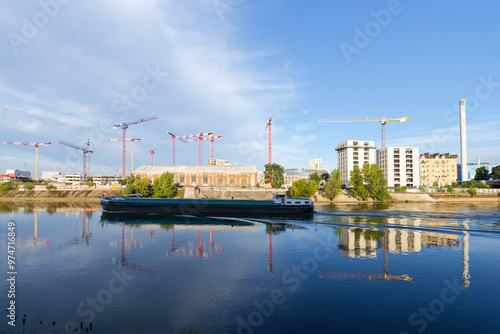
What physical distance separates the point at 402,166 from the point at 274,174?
8853cm

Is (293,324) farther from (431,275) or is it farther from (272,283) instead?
(431,275)

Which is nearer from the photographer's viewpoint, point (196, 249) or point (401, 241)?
point (196, 249)

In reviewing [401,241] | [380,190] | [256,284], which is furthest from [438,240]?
[380,190]

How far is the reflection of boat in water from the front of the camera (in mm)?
76625

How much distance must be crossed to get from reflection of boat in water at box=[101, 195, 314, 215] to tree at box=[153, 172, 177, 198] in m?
31.6

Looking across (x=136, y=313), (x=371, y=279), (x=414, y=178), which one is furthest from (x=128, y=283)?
(x=414, y=178)

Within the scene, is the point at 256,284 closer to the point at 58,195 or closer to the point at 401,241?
the point at 401,241

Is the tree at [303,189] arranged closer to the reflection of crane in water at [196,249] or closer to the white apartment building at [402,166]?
the reflection of crane in water at [196,249]

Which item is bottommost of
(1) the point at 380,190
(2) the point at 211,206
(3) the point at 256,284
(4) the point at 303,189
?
(2) the point at 211,206

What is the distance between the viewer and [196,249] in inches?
1401

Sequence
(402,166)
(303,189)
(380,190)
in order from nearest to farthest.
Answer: (303,189)
(380,190)
(402,166)

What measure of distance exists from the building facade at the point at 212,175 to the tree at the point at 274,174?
767 centimetres

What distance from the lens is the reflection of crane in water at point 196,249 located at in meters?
33.2

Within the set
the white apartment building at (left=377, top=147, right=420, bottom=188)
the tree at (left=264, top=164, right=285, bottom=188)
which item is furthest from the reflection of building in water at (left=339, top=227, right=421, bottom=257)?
the white apartment building at (left=377, top=147, right=420, bottom=188)
